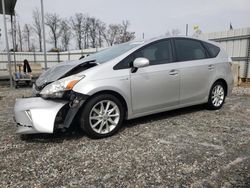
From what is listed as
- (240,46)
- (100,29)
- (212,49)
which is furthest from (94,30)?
(212,49)

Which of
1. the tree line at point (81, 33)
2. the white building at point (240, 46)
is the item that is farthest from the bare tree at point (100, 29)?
the white building at point (240, 46)

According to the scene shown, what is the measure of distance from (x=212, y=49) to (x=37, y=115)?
12.1ft

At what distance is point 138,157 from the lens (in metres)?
2.72

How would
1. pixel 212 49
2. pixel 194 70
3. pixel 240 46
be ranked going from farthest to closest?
pixel 240 46 → pixel 212 49 → pixel 194 70

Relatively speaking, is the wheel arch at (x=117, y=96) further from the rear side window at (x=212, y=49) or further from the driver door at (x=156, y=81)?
the rear side window at (x=212, y=49)

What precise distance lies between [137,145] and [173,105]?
130 centimetres

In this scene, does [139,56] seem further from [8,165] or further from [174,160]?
[8,165]

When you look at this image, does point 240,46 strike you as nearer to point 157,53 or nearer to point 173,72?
point 173,72

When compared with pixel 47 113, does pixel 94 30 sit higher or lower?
higher

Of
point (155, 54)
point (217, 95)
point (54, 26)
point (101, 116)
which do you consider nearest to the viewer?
point (101, 116)

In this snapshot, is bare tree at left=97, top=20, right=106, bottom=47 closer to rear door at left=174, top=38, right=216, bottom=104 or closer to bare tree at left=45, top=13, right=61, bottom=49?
bare tree at left=45, top=13, right=61, bottom=49

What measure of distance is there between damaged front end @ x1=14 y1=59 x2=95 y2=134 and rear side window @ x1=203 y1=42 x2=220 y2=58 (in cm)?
282

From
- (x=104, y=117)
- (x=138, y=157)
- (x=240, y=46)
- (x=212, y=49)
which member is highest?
(x=240, y=46)

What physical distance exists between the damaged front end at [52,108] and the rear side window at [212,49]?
2818mm
